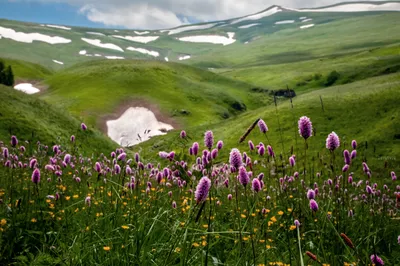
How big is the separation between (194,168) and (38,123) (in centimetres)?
2049

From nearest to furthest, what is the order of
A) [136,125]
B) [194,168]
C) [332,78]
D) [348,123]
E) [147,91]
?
[194,168] < [348,123] < [136,125] < [147,91] < [332,78]

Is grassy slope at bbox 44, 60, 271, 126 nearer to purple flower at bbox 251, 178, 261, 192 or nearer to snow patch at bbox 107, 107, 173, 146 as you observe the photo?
snow patch at bbox 107, 107, 173, 146

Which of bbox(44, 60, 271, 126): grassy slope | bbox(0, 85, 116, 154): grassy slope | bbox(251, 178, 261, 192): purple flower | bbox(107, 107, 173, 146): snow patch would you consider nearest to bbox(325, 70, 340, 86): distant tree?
bbox(44, 60, 271, 126): grassy slope

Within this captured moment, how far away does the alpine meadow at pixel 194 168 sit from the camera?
4.68 meters

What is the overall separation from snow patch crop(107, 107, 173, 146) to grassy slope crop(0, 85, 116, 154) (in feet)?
92.9

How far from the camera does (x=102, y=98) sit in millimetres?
73438

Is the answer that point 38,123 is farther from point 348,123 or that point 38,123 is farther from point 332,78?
point 332,78

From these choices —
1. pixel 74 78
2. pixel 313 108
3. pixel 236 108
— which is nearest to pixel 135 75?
pixel 74 78

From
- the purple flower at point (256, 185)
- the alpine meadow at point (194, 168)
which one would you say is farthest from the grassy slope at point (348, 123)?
the purple flower at point (256, 185)

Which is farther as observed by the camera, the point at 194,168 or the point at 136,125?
the point at 136,125

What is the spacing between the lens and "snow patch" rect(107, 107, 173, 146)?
61.2m

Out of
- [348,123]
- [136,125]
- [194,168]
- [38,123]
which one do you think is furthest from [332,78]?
[194,168]

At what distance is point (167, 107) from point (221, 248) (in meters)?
67.1

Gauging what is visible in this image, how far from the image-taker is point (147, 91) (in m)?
79.4
